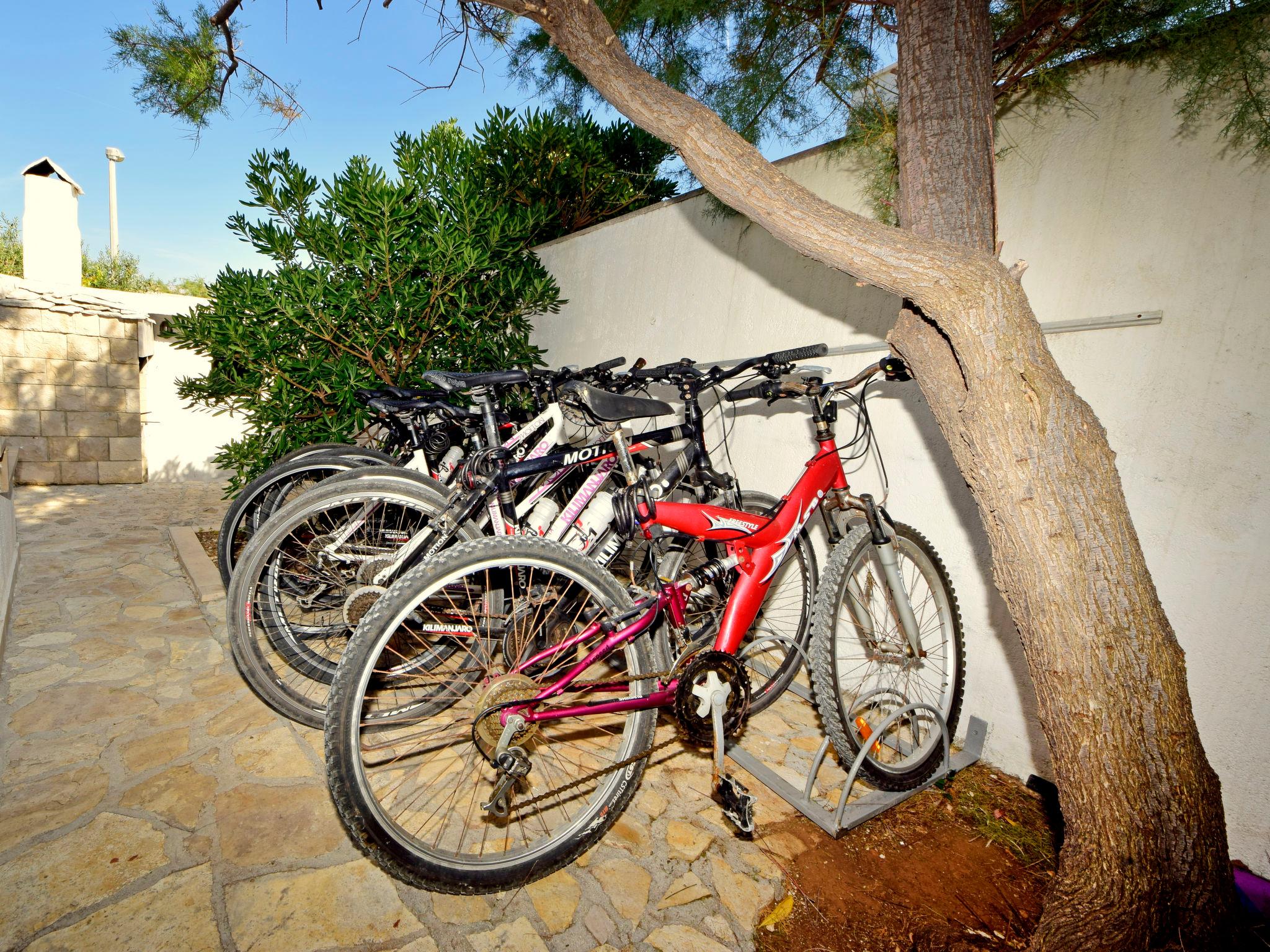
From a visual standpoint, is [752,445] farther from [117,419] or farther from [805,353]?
[117,419]

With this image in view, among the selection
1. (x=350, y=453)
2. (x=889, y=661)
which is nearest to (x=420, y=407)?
(x=350, y=453)

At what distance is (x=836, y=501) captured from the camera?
2.34 m

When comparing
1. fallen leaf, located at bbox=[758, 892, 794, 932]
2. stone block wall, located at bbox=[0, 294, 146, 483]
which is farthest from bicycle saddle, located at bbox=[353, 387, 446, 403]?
stone block wall, located at bbox=[0, 294, 146, 483]

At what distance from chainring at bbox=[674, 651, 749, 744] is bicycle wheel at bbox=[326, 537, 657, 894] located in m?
0.11

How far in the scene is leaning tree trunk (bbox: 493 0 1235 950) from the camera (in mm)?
1540

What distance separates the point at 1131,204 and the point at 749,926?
8.01 ft

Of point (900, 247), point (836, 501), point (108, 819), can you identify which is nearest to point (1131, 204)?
point (900, 247)

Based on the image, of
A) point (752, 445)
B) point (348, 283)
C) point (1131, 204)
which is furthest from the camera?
point (348, 283)

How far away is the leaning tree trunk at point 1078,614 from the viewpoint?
1.54m

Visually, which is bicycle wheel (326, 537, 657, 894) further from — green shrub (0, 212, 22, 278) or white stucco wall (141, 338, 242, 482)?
green shrub (0, 212, 22, 278)

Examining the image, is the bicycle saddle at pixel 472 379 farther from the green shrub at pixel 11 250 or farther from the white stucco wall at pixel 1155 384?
the green shrub at pixel 11 250

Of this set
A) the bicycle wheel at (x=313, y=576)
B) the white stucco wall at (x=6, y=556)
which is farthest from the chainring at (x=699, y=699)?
the white stucco wall at (x=6, y=556)

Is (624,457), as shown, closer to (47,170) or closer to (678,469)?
(678,469)

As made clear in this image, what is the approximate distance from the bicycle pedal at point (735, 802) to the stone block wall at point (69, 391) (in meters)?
7.86
